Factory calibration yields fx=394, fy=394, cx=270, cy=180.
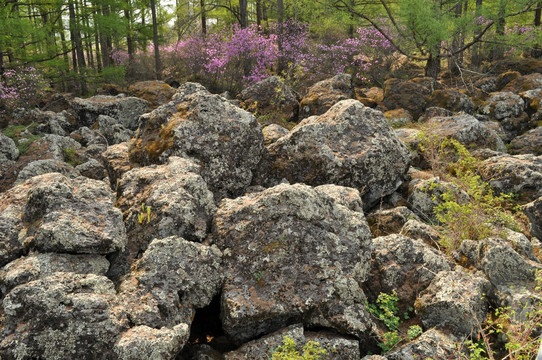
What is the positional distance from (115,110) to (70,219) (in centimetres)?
1054

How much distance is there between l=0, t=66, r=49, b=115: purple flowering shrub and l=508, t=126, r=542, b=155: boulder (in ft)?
49.1

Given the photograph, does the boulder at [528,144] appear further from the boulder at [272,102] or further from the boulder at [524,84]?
the boulder at [272,102]

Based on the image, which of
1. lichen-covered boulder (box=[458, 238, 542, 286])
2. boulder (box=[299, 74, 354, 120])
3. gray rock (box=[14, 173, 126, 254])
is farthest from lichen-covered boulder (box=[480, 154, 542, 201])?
gray rock (box=[14, 173, 126, 254])

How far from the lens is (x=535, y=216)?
5441mm

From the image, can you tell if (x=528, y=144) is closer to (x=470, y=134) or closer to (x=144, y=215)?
(x=470, y=134)

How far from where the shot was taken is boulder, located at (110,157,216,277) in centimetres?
400

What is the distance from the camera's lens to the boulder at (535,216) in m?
5.39

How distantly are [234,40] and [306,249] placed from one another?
16.4 meters

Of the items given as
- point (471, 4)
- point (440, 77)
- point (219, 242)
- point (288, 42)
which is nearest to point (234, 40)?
point (288, 42)

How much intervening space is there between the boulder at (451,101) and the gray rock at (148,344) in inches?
456

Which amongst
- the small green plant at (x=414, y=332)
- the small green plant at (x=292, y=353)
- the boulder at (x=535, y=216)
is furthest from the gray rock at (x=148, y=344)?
the boulder at (x=535, y=216)

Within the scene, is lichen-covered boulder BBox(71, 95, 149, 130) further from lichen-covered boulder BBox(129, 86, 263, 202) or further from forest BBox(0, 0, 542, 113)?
lichen-covered boulder BBox(129, 86, 263, 202)

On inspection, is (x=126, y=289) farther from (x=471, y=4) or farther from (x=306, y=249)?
(x=471, y=4)

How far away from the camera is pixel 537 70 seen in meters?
18.2
